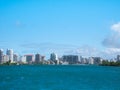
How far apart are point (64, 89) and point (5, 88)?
34.3 ft

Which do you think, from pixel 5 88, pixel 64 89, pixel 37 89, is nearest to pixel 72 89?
pixel 64 89

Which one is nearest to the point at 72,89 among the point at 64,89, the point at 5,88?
the point at 64,89

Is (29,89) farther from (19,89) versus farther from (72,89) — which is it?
(72,89)

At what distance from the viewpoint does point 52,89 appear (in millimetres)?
62875

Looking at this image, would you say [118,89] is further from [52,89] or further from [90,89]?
[52,89]

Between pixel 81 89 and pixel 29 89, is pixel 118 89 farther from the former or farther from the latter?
pixel 29 89

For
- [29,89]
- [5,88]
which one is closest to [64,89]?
[29,89]

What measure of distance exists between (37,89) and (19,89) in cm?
314

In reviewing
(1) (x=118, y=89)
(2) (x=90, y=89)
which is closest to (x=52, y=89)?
(2) (x=90, y=89)

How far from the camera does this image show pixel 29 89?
61562mm

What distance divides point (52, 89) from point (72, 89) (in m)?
3.60

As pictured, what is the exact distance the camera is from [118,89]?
213ft

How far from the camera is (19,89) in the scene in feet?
202

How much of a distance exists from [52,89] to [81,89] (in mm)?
5419
